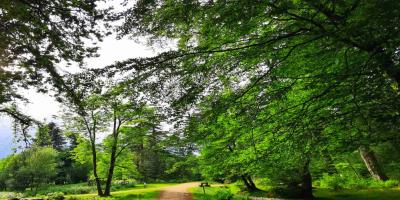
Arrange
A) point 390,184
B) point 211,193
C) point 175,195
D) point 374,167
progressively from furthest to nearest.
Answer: point 175,195
point 211,193
point 374,167
point 390,184

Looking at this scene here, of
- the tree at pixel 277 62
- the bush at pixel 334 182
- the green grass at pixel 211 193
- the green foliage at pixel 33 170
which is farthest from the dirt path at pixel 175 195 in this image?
the green foliage at pixel 33 170

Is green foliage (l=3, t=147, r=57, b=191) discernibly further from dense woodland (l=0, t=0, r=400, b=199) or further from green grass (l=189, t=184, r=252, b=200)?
dense woodland (l=0, t=0, r=400, b=199)

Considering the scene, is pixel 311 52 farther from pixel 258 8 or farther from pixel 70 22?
pixel 70 22

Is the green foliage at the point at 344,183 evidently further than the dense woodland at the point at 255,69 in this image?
Yes

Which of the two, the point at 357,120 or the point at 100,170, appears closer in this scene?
the point at 357,120

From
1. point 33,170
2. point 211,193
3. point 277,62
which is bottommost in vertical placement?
point 211,193

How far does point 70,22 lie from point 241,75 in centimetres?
514

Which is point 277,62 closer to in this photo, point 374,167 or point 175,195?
point 374,167

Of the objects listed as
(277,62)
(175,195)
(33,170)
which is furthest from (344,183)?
(33,170)

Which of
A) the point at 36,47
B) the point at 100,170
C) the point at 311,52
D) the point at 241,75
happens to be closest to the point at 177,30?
the point at 241,75

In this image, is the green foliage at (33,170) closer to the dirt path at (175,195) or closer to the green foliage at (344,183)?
the dirt path at (175,195)

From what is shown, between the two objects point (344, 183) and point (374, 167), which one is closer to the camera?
point (374, 167)

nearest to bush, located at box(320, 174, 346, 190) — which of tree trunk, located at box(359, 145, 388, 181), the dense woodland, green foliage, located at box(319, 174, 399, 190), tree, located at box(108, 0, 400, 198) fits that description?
green foliage, located at box(319, 174, 399, 190)

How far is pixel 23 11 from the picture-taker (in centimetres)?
656
